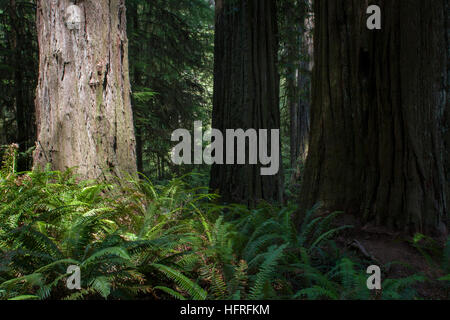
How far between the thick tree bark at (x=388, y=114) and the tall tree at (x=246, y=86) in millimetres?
2027

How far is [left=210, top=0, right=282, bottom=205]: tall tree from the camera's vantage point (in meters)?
4.89

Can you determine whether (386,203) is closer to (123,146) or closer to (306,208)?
(306,208)

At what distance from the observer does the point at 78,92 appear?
3705 millimetres

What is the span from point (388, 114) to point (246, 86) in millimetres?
2706

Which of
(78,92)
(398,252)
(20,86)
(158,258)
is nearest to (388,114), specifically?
(398,252)

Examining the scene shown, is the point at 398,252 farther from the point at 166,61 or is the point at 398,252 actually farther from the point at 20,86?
the point at 166,61

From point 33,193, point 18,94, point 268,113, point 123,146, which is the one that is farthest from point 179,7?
point 33,193

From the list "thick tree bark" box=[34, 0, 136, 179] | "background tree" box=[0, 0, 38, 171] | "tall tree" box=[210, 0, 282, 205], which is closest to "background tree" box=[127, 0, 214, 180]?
"background tree" box=[0, 0, 38, 171]

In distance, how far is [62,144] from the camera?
371 cm

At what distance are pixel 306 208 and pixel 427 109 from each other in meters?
1.37

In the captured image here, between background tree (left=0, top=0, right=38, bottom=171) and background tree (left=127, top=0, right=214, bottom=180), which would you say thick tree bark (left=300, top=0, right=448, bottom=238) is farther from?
background tree (left=127, top=0, right=214, bottom=180)

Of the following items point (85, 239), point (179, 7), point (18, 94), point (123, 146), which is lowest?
point (85, 239)

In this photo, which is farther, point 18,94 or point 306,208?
point 18,94

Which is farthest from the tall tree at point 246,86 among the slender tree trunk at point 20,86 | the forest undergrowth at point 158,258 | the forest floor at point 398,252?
the slender tree trunk at point 20,86
